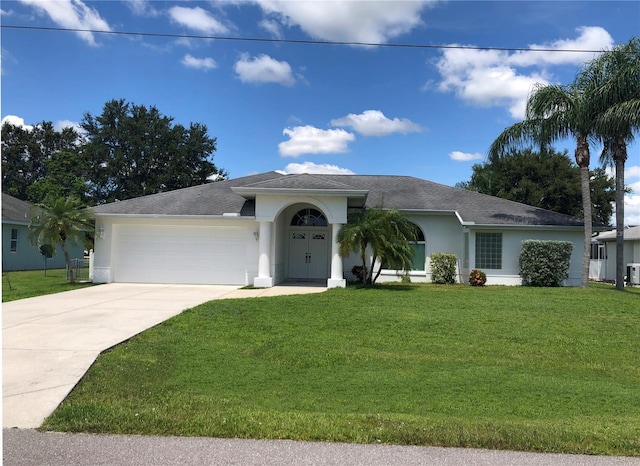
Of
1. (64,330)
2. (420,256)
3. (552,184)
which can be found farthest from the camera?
(552,184)

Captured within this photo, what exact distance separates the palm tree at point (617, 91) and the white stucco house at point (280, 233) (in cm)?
369

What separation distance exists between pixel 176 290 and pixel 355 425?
11469 mm

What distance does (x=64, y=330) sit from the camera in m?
8.52

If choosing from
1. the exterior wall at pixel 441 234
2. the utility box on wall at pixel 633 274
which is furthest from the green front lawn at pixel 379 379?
the utility box on wall at pixel 633 274

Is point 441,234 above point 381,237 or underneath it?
above

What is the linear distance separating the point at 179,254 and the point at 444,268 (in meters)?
10.3

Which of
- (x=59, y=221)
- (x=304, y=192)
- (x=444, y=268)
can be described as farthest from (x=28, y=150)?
(x=444, y=268)

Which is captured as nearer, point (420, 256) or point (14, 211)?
point (420, 256)

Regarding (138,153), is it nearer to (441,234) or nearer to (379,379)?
(441,234)

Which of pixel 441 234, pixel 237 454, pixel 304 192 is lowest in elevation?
pixel 237 454

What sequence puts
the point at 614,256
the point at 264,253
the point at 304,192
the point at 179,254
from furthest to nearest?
the point at 614,256 → the point at 179,254 → the point at 264,253 → the point at 304,192

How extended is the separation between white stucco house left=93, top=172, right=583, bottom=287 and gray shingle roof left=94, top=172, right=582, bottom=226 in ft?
0.15

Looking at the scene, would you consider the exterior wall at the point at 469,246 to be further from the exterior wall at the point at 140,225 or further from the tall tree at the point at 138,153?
the tall tree at the point at 138,153

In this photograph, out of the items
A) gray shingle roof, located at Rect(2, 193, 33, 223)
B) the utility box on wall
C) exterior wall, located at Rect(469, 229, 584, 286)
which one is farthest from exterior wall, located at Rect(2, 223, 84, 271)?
the utility box on wall
